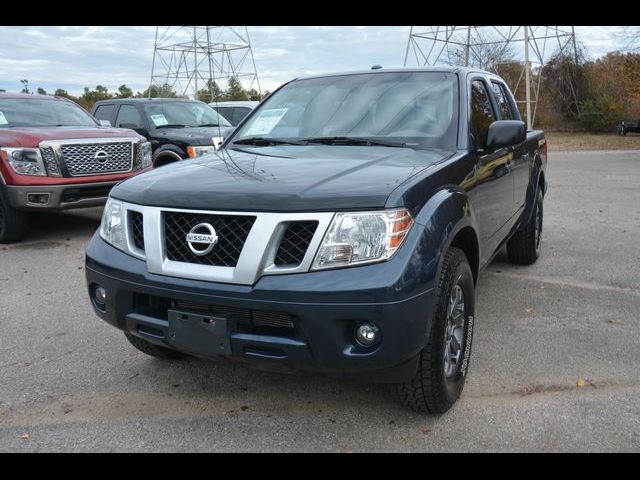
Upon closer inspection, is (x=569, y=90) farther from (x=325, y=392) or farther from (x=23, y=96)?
(x=325, y=392)

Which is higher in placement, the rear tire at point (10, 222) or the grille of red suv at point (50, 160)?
the grille of red suv at point (50, 160)

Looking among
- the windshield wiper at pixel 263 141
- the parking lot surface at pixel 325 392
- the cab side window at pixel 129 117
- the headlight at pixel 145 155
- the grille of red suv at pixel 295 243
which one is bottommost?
the parking lot surface at pixel 325 392

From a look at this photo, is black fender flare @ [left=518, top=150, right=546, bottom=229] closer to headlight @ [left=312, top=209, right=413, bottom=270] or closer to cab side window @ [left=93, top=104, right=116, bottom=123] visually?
headlight @ [left=312, top=209, right=413, bottom=270]

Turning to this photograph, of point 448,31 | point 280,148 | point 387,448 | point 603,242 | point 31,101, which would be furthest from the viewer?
point 448,31

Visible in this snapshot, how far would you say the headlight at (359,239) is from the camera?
8.07 feet

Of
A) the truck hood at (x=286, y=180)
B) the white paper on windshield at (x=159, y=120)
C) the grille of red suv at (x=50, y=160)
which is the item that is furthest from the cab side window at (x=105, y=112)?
the truck hood at (x=286, y=180)

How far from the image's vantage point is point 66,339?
412 centimetres

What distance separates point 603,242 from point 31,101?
25.5 ft

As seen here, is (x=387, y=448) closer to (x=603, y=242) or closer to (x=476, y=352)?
(x=476, y=352)

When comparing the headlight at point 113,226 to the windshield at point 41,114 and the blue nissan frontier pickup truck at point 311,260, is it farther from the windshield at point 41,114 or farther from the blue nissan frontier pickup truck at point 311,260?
the windshield at point 41,114

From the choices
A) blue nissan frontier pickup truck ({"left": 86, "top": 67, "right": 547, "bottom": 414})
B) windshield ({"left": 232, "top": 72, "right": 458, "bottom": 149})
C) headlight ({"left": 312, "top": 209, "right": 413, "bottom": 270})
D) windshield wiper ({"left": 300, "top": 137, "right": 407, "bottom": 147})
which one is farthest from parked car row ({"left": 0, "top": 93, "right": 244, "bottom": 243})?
headlight ({"left": 312, "top": 209, "right": 413, "bottom": 270})

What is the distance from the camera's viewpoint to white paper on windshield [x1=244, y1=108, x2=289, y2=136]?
13.4ft

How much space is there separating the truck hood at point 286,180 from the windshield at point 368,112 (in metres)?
0.24
